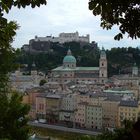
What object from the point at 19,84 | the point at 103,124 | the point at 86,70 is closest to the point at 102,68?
the point at 86,70

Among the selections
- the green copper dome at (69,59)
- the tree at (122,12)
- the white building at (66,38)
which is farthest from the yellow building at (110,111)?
the white building at (66,38)

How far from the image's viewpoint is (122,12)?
180 cm

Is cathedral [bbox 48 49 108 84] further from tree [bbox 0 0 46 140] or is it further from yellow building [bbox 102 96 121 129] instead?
tree [bbox 0 0 46 140]

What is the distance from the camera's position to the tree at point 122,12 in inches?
68.8

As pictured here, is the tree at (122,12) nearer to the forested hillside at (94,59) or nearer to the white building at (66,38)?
the forested hillside at (94,59)

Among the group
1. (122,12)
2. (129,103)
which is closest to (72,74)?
(129,103)

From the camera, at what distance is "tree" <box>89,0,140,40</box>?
68.8 inches

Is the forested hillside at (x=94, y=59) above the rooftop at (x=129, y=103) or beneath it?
above

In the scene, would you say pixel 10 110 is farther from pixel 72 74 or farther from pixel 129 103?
pixel 72 74

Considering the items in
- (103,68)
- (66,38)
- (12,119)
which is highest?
(66,38)

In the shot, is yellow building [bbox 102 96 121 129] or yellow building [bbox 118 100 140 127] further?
yellow building [bbox 102 96 121 129]

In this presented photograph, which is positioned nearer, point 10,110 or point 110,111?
point 10,110

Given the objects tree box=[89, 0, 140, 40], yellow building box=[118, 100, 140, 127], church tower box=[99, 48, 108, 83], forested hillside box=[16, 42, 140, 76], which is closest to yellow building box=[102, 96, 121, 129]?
yellow building box=[118, 100, 140, 127]

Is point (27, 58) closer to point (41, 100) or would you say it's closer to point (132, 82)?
point (132, 82)
